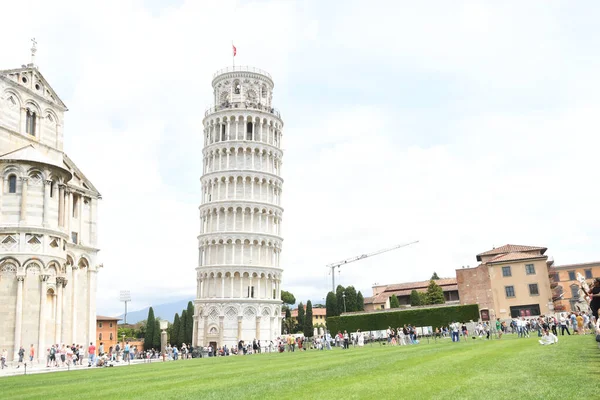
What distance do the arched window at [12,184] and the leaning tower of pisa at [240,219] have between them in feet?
120

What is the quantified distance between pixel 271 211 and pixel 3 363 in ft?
151

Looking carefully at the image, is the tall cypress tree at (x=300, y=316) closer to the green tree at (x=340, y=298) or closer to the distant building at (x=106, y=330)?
the green tree at (x=340, y=298)

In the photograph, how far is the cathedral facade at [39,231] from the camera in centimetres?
3947

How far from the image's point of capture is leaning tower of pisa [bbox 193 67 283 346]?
244 feet

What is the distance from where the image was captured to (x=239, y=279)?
75.1 m

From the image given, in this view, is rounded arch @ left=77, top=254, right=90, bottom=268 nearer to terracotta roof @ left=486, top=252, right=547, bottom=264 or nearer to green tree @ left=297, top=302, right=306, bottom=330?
terracotta roof @ left=486, top=252, right=547, bottom=264

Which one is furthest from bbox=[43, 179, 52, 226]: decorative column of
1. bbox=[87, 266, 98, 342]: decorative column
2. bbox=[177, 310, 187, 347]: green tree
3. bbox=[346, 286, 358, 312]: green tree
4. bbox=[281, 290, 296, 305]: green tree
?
bbox=[281, 290, 296, 305]: green tree

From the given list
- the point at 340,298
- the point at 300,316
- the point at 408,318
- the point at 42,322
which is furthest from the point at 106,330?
the point at 42,322

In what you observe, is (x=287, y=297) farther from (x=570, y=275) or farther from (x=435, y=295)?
(x=570, y=275)

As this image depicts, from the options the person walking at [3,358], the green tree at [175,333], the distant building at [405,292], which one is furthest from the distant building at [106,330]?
the person walking at [3,358]

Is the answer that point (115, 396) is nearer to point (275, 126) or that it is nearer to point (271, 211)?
point (271, 211)

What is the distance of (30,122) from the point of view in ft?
152

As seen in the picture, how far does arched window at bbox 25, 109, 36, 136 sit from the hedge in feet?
151

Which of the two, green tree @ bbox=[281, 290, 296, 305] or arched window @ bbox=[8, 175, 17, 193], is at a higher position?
arched window @ bbox=[8, 175, 17, 193]
